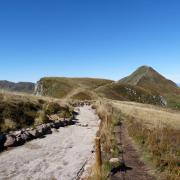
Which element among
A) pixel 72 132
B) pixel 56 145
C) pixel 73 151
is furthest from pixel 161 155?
pixel 72 132

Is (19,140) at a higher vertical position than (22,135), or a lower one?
lower

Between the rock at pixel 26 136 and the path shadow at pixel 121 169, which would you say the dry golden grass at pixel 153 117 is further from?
the path shadow at pixel 121 169

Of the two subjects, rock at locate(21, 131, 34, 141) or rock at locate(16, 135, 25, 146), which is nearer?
rock at locate(16, 135, 25, 146)

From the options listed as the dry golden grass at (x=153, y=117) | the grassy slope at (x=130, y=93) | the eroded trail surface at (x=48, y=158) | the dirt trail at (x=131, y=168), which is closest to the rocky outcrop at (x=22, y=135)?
the eroded trail surface at (x=48, y=158)

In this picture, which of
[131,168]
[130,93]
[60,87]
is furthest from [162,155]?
[130,93]

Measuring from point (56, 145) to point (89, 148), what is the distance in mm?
2282

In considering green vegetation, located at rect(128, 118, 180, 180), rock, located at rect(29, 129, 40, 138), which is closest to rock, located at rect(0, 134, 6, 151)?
rock, located at rect(29, 129, 40, 138)

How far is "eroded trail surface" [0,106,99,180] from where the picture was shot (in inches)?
611

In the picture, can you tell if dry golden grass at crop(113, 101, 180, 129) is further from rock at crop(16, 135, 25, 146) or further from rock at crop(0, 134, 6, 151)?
rock at crop(0, 134, 6, 151)

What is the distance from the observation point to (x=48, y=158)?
18781 mm

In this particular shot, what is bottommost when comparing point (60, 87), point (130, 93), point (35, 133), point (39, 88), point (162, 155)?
point (162, 155)

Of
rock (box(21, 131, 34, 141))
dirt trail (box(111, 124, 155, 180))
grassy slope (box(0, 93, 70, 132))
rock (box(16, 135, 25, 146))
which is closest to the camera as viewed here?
dirt trail (box(111, 124, 155, 180))

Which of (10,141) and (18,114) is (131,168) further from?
(18,114)

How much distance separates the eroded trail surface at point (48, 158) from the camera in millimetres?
15520
